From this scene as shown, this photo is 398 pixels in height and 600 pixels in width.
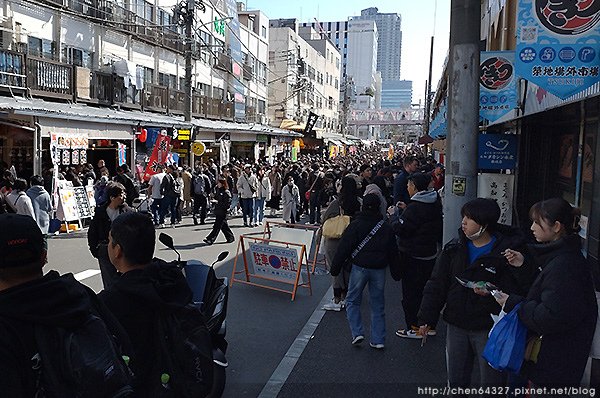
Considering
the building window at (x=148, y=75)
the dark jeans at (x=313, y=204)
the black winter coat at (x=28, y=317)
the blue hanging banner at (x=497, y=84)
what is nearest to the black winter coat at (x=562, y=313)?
the black winter coat at (x=28, y=317)

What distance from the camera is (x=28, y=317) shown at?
1.99 meters

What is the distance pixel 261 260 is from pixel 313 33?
70.9m

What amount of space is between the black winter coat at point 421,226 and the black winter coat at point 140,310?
4.31 m

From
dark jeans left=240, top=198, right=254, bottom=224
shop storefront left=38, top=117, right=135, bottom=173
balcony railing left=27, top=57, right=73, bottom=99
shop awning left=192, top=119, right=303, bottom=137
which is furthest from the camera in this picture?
shop awning left=192, top=119, right=303, bottom=137

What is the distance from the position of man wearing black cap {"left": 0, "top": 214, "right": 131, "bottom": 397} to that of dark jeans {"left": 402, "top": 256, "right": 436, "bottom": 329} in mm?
4965

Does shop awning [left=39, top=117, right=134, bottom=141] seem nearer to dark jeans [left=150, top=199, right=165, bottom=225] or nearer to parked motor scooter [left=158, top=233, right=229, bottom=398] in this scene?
dark jeans [left=150, top=199, right=165, bottom=225]

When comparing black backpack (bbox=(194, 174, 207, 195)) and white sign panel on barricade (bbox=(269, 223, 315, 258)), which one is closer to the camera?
white sign panel on barricade (bbox=(269, 223, 315, 258))

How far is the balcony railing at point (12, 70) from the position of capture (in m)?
15.8

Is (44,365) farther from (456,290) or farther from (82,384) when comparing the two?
(456,290)

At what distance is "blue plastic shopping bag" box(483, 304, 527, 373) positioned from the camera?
11.4 ft

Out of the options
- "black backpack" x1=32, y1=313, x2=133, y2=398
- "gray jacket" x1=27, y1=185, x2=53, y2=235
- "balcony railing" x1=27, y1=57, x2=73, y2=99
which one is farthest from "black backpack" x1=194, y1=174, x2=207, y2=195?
"black backpack" x1=32, y1=313, x2=133, y2=398

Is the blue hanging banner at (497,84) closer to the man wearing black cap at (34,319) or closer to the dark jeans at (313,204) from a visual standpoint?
the man wearing black cap at (34,319)

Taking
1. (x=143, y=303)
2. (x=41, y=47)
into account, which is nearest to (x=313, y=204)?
(x=41, y=47)

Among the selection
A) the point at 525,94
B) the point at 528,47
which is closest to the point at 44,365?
the point at 528,47
